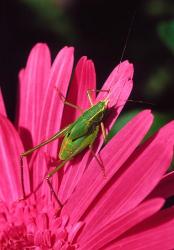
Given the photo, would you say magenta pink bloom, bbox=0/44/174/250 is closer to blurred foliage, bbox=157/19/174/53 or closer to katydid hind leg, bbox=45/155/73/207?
katydid hind leg, bbox=45/155/73/207

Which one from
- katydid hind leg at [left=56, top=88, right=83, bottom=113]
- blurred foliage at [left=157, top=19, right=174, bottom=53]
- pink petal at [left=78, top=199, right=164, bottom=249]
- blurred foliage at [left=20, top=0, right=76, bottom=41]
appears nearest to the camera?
pink petal at [left=78, top=199, right=164, bottom=249]

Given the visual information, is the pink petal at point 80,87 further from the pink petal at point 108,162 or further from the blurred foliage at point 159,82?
the blurred foliage at point 159,82

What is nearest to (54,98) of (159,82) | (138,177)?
(138,177)

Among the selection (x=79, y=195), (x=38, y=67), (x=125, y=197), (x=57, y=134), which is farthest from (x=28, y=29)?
(x=125, y=197)

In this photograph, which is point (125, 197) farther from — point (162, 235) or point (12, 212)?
point (12, 212)

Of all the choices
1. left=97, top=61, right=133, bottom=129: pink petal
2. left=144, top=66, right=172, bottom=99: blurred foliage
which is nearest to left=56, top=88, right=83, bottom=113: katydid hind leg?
left=97, top=61, right=133, bottom=129: pink petal

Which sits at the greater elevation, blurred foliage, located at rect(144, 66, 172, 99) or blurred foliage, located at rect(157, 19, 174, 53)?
blurred foliage, located at rect(157, 19, 174, 53)

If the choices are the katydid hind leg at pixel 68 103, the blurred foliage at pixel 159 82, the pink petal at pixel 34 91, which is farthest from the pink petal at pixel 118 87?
the blurred foliage at pixel 159 82

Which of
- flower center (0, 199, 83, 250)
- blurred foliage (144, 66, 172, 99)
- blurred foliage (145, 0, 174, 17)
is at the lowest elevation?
flower center (0, 199, 83, 250)
